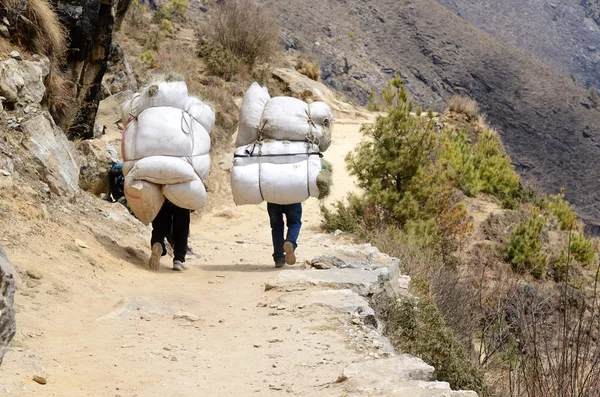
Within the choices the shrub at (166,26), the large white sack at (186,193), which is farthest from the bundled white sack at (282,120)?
the shrub at (166,26)

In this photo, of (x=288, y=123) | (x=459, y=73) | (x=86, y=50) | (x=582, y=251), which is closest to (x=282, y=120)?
(x=288, y=123)

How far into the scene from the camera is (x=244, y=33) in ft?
78.7

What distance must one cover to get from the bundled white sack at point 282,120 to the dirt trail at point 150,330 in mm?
1283

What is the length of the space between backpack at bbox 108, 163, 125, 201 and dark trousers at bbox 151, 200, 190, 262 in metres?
2.35

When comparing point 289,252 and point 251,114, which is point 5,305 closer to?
point 289,252

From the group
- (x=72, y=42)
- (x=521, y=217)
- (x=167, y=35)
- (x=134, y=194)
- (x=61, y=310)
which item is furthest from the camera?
(x=167, y=35)

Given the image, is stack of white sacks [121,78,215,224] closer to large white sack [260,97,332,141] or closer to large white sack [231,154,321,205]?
large white sack [231,154,321,205]

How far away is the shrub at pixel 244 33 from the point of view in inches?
933

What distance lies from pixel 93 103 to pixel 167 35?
14954 millimetres

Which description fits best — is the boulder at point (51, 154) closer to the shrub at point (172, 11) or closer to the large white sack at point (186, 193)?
the large white sack at point (186, 193)

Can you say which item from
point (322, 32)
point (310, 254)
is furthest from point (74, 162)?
point (322, 32)

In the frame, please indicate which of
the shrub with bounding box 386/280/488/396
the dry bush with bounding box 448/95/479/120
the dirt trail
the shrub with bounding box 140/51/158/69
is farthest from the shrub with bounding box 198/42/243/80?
the shrub with bounding box 386/280/488/396

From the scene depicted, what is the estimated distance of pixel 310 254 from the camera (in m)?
9.41

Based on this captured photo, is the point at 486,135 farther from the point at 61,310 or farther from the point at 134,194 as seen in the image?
the point at 61,310
